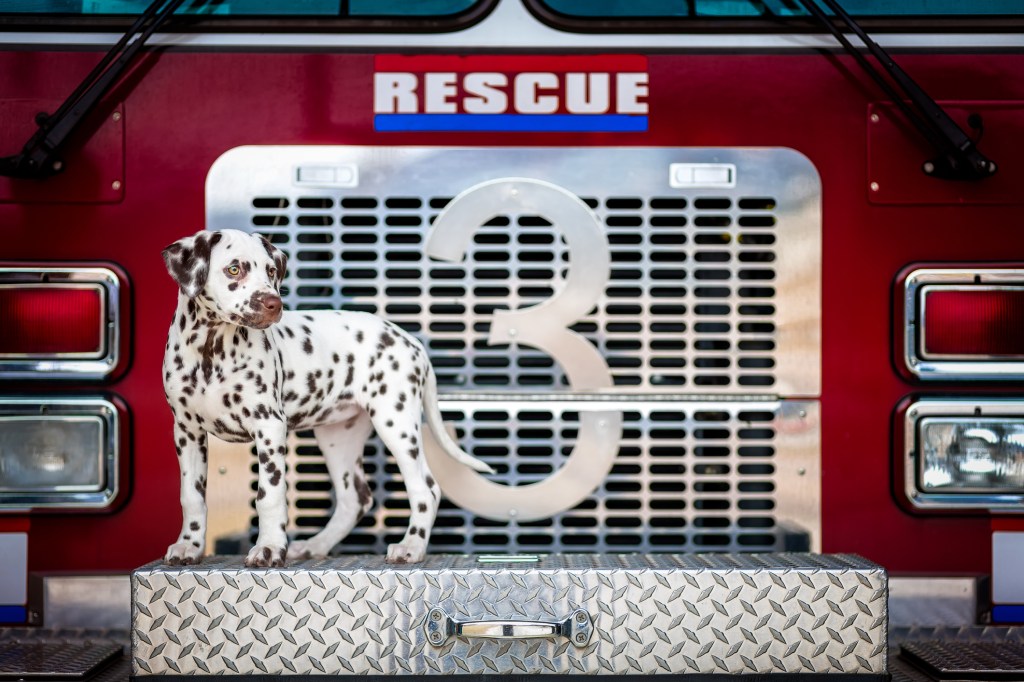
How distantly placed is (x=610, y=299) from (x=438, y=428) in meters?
0.48

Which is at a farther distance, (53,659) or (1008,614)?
(1008,614)

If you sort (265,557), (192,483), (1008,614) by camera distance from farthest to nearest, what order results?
(1008,614) < (192,483) < (265,557)

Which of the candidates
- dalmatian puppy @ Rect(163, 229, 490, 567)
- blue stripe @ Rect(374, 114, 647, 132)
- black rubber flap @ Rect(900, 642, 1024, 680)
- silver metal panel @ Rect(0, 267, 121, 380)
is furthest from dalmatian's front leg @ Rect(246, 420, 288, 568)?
black rubber flap @ Rect(900, 642, 1024, 680)

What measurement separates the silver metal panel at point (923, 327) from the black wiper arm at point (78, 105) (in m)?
1.73

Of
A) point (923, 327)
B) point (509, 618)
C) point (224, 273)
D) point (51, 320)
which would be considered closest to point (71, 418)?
point (51, 320)

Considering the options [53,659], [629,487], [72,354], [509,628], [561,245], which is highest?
[561,245]

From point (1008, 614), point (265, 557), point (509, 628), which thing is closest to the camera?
point (509, 628)

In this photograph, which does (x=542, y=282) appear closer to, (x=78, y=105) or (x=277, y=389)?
(x=277, y=389)

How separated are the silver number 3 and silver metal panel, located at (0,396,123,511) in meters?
0.79

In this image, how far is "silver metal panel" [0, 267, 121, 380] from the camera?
237 cm

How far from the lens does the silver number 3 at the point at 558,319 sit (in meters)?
2.45

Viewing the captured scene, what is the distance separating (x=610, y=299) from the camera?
2467mm

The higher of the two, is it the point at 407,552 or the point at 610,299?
the point at 610,299

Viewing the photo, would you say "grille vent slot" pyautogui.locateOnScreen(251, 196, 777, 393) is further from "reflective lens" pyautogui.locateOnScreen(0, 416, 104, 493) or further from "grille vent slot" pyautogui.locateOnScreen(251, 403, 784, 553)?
"reflective lens" pyautogui.locateOnScreen(0, 416, 104, 493)
